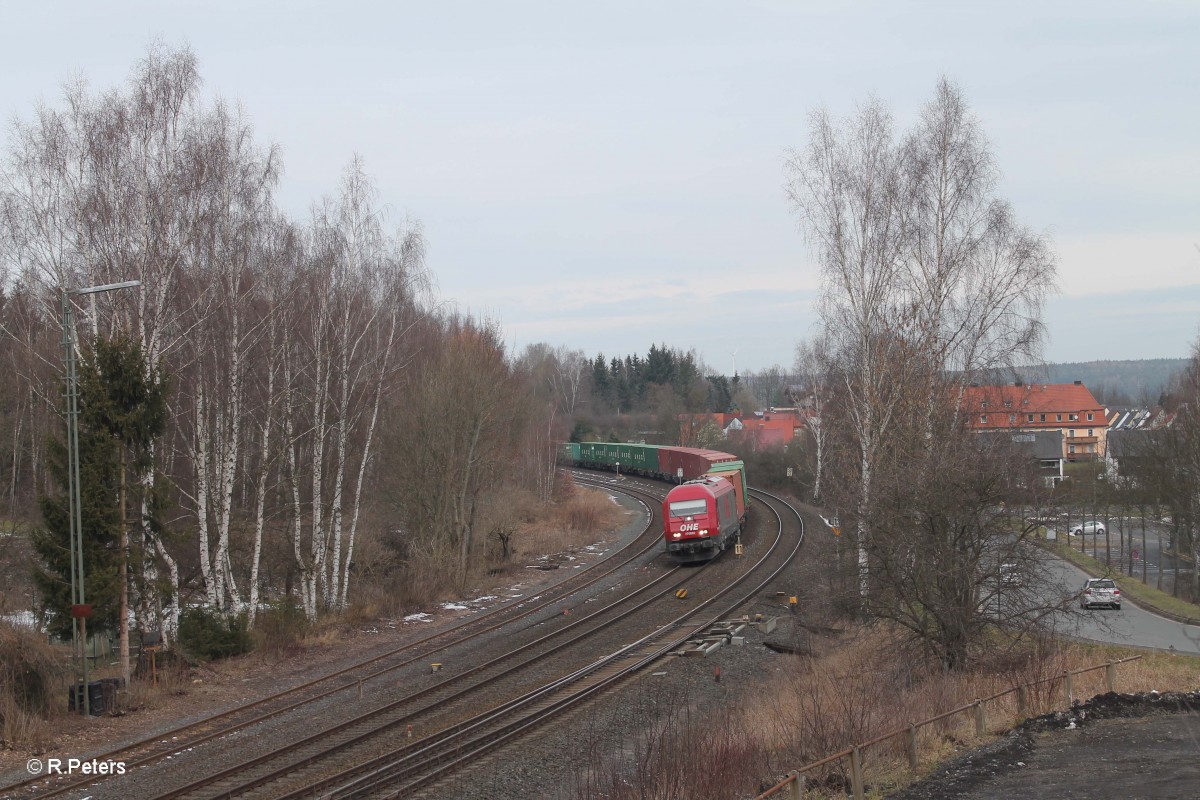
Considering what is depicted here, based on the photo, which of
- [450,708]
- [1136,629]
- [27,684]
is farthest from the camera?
[1136,629]

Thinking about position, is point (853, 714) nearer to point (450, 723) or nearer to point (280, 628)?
point (450, 723)

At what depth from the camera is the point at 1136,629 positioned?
85.0 ft

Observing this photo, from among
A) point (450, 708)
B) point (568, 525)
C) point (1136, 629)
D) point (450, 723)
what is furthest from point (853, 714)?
point (568, 525)

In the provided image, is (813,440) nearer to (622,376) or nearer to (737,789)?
(737,789)

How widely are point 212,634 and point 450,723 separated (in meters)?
6.88

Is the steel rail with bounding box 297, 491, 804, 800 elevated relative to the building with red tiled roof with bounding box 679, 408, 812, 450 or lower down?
lower down

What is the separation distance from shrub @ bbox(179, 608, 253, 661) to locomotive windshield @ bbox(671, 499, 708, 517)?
14.9 metres

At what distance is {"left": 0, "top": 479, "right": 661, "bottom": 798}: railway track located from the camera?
36.8ft

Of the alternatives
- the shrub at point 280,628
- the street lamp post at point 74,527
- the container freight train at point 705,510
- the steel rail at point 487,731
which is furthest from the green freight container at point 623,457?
the street lamp post at point 74,527

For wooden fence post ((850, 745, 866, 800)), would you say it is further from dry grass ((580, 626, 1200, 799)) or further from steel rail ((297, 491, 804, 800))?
steel rail ((297, 491, 804, 800))

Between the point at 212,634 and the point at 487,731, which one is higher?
the point at 212,634

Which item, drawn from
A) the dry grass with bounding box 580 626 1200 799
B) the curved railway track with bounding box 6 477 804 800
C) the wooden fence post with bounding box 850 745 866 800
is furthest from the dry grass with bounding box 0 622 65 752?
the wooden fence post with bounding box 850 745 866 800

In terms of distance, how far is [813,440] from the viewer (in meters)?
57.5

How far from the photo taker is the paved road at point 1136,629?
68.7 ft
